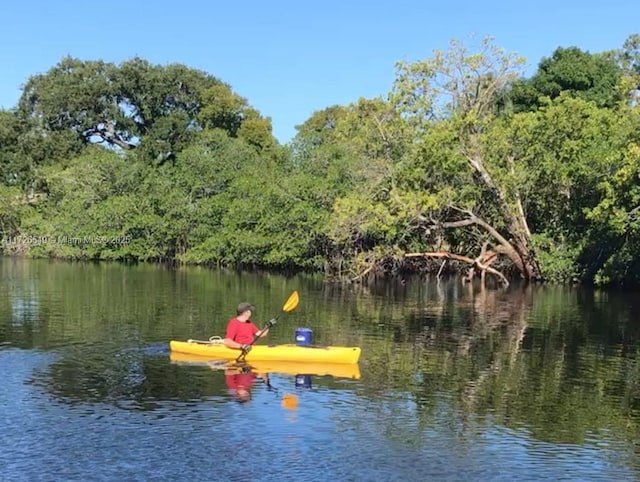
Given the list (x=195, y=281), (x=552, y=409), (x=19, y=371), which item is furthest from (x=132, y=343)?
(x=195, y=281)

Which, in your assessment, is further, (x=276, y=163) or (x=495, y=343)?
(x=276, y=163)

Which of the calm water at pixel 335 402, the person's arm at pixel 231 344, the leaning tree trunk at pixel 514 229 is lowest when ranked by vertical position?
the calm water at pixel 335 402

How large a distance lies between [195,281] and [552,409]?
27.9m

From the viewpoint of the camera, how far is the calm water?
10484 millimetres

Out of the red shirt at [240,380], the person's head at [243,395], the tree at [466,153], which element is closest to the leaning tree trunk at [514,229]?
the tree at [466,153]

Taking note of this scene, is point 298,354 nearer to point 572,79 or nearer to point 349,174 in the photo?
point 349,174

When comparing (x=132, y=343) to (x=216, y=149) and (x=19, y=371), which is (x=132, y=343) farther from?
(x=216, y=149)

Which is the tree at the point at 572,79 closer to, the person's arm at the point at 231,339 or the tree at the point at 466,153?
the tree at the point at 466,153

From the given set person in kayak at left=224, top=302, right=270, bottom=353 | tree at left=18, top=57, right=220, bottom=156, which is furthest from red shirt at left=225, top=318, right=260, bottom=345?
tree at left=18, top=57, right=220, bottom=156

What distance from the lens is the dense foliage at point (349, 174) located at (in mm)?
38125

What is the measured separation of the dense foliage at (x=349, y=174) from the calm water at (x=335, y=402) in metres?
12.7

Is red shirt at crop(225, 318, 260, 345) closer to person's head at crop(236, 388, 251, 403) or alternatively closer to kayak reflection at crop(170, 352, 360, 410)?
kayak reflection at crop(170, 352, 360, 410)

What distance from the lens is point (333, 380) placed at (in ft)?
50.7

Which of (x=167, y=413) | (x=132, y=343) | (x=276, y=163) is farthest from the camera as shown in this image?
(x=276, y=163)
